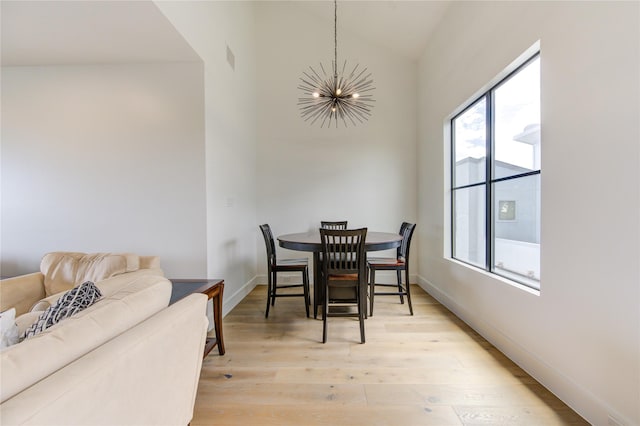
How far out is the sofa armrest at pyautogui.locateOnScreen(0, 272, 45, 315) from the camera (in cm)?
175

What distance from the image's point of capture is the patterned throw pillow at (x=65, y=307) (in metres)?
0.94

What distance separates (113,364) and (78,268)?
5.92ft

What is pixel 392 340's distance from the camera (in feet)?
7.54

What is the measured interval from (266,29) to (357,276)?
4.04 meters

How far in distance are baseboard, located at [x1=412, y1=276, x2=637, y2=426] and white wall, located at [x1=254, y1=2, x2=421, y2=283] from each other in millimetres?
1870

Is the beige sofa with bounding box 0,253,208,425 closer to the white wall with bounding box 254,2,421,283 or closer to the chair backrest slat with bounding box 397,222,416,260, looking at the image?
the chair backrest slat with bounding box 397,222,416,260

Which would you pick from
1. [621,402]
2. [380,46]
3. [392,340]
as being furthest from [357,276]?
[380,46]

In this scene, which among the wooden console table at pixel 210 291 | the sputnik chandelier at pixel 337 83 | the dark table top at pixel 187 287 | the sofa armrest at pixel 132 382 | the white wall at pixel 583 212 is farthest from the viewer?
the sputnik chandelier at pixel 337 83

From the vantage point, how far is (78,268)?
2.02 metres

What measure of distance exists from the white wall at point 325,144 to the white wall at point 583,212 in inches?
74.7

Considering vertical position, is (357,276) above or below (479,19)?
below

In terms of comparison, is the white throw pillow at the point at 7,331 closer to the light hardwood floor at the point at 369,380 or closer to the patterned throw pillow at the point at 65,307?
the patterned throw pillow at the point at 65,307

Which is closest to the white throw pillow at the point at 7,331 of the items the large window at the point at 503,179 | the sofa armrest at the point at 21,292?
the sofa armrest at the point at 21,292

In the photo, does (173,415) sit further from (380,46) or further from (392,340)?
(380,46)
